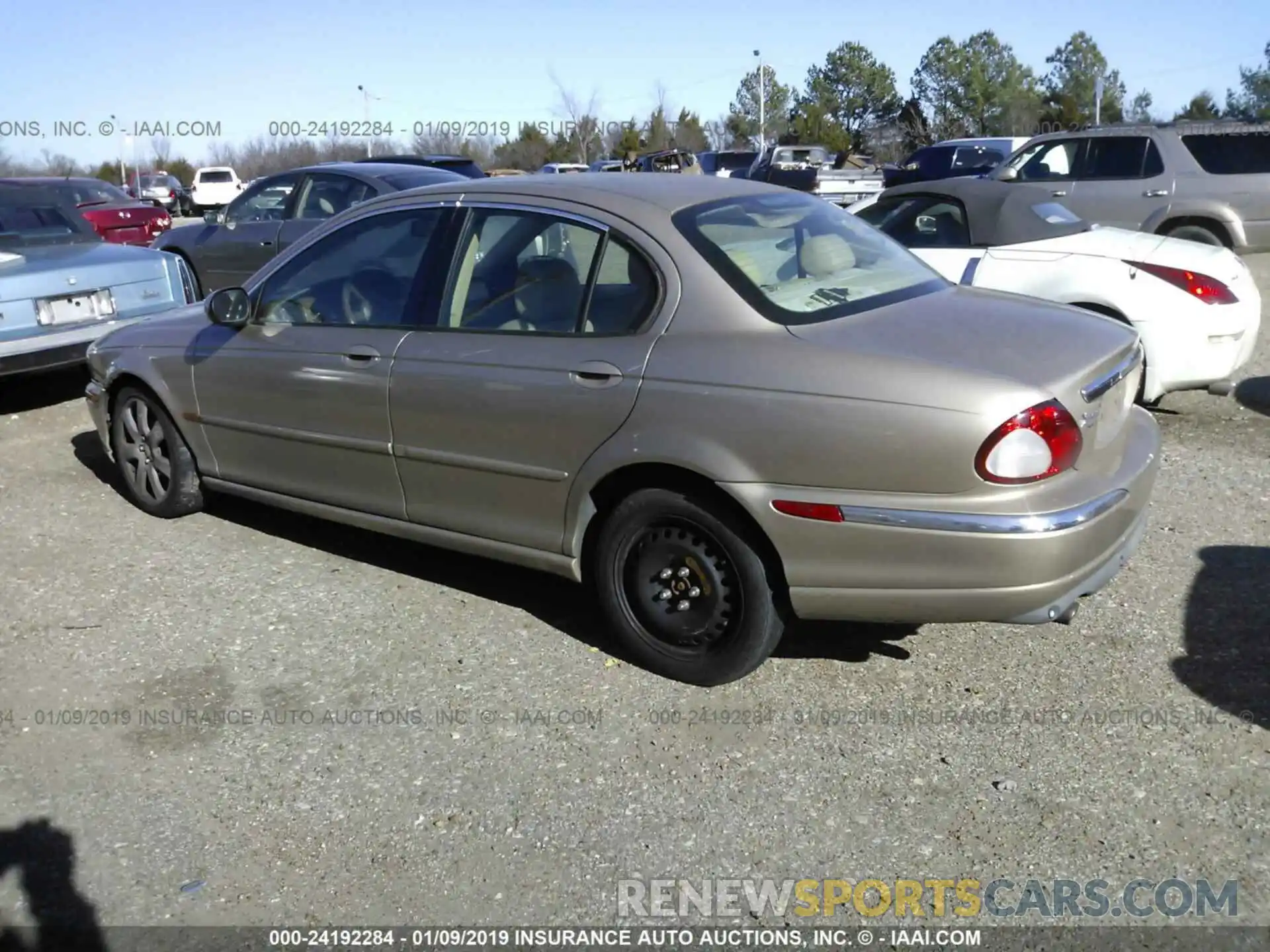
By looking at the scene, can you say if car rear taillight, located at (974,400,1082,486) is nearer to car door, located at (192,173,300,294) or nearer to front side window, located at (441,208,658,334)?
front side window, located at (441,208,658,334)

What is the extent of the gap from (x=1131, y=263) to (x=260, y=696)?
212 inches

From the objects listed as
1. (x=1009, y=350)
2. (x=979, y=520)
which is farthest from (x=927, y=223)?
Result: (x=979, y=520)

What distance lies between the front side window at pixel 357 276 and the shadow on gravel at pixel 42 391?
4.42 meters

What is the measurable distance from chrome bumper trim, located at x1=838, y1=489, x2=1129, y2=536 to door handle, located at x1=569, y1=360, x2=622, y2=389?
90cm

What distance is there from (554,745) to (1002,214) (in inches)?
201

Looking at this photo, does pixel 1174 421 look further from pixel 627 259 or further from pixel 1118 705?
Result: pixel 627 259

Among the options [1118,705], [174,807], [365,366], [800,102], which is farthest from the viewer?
[800,102]

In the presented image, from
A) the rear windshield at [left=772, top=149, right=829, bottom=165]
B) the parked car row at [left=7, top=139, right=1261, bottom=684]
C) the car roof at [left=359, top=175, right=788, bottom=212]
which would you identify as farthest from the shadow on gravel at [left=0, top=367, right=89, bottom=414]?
the rear windshield at [left=772, top=149, right=829, bottom=165]

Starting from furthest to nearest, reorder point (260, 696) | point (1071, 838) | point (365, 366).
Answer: point (365, 366)
point (260, 696)
point (1071, 838)

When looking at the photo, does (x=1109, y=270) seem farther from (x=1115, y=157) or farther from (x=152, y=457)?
(x=1115, y=157)

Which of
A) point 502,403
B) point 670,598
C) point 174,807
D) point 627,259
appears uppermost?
point 627,259

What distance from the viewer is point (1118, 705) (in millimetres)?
3775

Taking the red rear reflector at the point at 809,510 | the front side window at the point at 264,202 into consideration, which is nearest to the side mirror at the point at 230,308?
the red rear reflector at the point at 809,510

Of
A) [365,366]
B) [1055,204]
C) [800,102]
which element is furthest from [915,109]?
[365,366]
